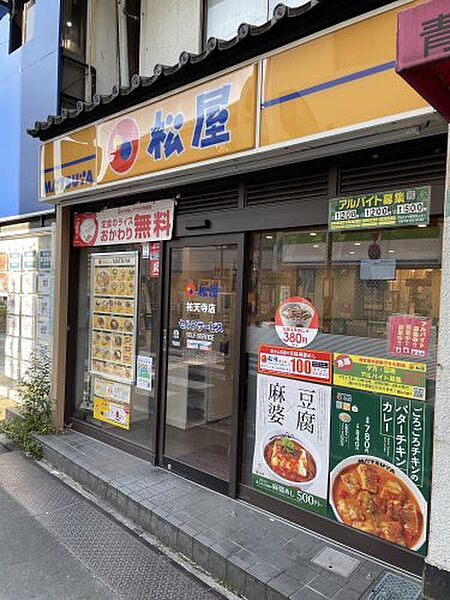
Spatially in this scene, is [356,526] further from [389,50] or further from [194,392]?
[389,50]

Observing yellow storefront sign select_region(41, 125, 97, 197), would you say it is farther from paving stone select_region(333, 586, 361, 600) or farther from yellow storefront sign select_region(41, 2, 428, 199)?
paving stone select_region(333, 586, 361, 600)

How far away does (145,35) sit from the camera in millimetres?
6152

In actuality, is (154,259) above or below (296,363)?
above

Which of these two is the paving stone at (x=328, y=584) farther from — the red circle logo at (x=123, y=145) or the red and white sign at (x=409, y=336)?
the red circle logo at (x=123, y=145)

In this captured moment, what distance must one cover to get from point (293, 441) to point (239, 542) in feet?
3.03

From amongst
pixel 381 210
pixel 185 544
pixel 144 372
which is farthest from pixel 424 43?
pixel 144 372

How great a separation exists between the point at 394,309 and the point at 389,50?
1.75 meters

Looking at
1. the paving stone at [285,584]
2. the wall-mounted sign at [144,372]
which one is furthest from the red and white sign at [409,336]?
the wall-mounted sign at [144,372]

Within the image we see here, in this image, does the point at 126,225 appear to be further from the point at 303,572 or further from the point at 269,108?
the point at 303,572

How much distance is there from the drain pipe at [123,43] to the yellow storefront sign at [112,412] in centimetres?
448

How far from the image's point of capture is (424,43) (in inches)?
70.0

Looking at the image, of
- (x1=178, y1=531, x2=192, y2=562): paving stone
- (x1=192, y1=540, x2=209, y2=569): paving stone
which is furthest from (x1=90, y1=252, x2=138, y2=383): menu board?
(x1=192, y1=540, x2=209, y2=569): paving stone

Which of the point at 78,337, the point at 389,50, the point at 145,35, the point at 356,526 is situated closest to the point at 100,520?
the point at 356,526

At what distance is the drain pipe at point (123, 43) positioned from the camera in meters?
6.39
